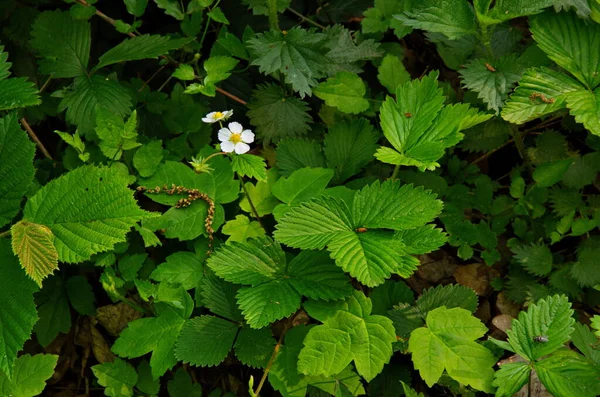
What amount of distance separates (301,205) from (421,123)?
1.50ft

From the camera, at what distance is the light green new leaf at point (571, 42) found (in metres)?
1.85

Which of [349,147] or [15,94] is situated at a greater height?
[15,94]

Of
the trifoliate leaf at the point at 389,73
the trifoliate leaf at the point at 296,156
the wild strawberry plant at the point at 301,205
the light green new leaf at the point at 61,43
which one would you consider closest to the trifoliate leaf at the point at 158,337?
the wild strawberry plant at the point at 301,205

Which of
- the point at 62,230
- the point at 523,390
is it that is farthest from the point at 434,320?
the point at 62,230

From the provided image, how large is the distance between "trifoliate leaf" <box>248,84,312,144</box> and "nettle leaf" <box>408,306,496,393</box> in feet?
2.77

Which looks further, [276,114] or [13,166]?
[276,114]

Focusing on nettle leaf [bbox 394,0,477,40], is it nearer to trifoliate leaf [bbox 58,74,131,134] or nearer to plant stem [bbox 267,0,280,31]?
plant stem [bbox 267,0,280,31]

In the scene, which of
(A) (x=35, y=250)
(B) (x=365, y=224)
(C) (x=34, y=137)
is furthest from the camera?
(C) (x=34, y=137)

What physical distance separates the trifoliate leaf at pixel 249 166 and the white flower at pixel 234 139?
30 millimetres

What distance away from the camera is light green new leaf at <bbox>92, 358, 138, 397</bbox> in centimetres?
190

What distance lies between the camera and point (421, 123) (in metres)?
1.81

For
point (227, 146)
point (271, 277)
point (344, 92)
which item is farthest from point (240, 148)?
point (344, 92)

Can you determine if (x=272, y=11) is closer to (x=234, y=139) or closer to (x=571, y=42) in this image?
(x=234, y=139)

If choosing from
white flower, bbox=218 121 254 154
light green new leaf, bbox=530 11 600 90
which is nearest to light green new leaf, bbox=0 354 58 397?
white flower, bbox=218 121 254 154
